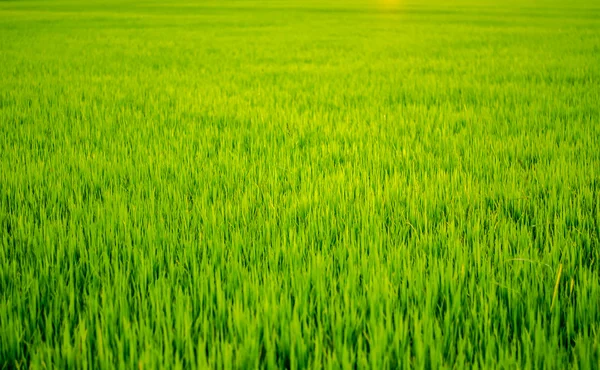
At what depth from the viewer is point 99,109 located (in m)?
4.98

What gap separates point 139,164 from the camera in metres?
2.97

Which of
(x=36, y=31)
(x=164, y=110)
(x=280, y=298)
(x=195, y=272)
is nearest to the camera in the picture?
(x=280, y=298)

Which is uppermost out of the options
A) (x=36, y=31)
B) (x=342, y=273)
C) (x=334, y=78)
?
(x=36, y=31)

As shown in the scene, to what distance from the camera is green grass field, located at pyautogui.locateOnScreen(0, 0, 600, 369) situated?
1226 mm

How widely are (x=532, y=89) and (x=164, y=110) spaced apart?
4434 mm

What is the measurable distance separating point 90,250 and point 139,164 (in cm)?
133

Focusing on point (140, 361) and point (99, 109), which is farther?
point (99, 109)

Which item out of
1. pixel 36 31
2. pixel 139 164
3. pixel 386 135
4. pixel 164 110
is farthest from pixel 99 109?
pixel 36 31

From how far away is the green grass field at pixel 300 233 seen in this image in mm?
1226

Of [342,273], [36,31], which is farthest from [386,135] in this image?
[36,31]

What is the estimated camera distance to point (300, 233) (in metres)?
1.86

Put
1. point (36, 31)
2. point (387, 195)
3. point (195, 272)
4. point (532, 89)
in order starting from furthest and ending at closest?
point (36, 31)
point (532, 89)
point (387, 195)
point (195, 272)

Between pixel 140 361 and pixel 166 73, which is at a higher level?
pixel 166 73

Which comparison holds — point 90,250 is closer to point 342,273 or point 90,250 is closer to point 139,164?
point 342,273
